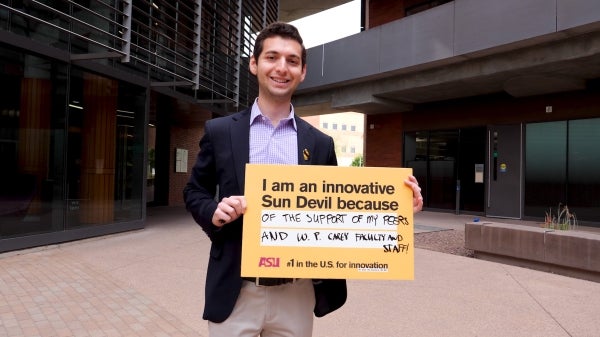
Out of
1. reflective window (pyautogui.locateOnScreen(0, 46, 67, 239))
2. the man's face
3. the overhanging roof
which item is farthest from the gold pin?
the overhanging roof

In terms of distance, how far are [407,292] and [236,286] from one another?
4186 mm

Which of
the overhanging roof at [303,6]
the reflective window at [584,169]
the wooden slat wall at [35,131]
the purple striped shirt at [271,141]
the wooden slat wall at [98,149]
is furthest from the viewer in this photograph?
the overhanging roof at [303,6]

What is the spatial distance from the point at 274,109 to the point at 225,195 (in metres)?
0.42

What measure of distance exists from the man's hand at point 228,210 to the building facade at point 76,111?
6.72 m

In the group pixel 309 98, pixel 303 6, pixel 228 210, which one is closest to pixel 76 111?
pixel 228 210

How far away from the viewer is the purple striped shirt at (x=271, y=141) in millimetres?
1851

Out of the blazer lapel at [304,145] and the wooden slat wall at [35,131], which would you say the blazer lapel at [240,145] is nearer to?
the blazer lapel at [304,145]

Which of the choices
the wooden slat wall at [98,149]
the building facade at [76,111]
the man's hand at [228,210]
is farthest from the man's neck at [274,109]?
the wooden slat wall at [98,149]

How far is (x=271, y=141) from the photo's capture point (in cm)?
187

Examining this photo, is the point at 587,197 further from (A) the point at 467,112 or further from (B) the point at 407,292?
(B) the point at 407,292

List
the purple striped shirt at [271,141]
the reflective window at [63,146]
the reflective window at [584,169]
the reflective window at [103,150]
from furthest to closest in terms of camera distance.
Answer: the reflective window at [584,169] < the reflective window at [103,150] < the reflective window at [63,146] < the purple striped shirt at [271,141]

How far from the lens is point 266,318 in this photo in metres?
1.75

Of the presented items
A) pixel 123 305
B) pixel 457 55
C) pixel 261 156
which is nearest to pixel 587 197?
pixel 457 55

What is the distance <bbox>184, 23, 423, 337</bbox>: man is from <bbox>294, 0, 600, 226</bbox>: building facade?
987 cm
